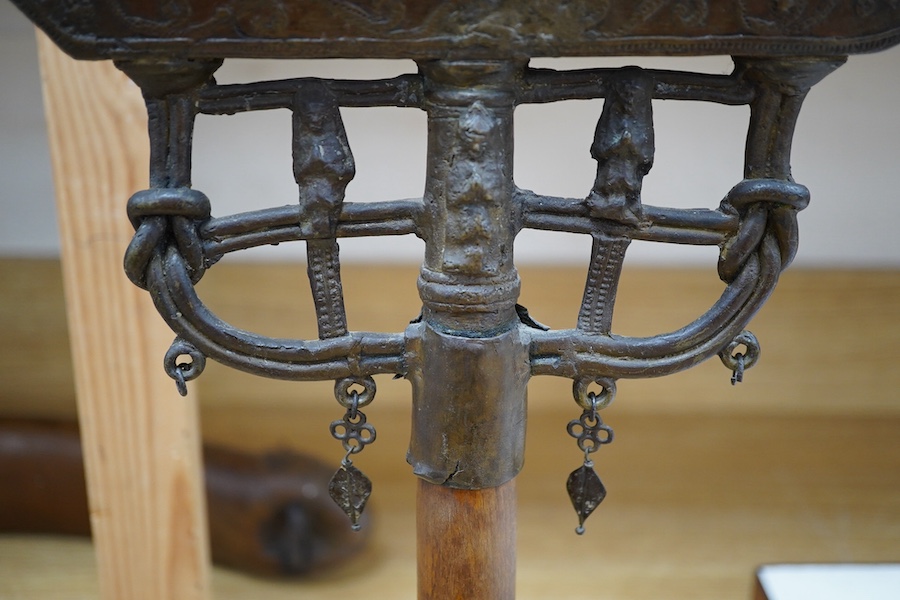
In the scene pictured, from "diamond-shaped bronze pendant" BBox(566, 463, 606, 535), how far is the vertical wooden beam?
493mm

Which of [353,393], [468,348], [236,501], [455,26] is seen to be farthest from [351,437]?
[236,501]

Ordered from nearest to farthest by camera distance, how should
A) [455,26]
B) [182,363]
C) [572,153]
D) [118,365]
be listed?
1. [455,26]
2. [182,363]
3. [118,365]
4. [572,153]

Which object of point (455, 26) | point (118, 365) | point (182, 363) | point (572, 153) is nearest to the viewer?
point (455, 26)

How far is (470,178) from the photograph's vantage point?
29.2 inches

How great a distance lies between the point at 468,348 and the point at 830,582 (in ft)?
2.25

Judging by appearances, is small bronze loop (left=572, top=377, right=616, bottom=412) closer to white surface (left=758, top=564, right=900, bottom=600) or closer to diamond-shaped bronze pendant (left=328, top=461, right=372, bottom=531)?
diamond-shaped bronze pendant (left=328, top=461, right=372, bottom=531)

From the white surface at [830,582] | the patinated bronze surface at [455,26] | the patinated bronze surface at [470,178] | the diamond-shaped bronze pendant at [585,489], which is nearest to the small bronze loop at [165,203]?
the patinated bronze surface at [470,178]

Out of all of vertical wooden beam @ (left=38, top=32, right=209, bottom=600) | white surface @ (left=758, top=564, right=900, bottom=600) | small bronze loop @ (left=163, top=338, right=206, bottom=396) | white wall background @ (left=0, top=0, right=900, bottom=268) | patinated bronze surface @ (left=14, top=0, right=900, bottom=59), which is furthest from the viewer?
white wall background @ (left=0, top=0, right=900, bottom=268)

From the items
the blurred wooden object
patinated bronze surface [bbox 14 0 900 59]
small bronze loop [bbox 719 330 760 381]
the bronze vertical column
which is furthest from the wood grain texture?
the blurred wooden object

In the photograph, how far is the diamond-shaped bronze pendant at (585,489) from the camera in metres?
0.87

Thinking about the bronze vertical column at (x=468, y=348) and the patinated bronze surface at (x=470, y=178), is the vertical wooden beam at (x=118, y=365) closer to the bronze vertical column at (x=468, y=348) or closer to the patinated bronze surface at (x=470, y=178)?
the patinated bronze surface at (x=470, y=178)

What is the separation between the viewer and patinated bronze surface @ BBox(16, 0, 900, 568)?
71 cm

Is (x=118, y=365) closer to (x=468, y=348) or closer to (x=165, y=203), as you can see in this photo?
(x=165, y=203)

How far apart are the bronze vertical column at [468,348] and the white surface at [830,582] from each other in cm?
46
